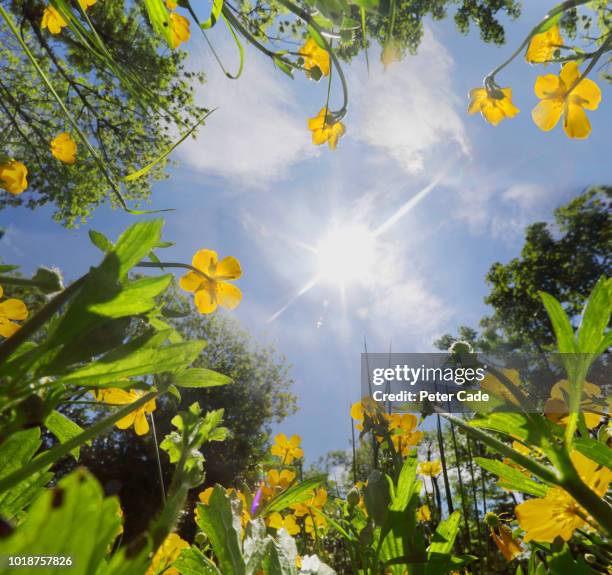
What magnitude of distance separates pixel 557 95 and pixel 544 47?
0.29 ft

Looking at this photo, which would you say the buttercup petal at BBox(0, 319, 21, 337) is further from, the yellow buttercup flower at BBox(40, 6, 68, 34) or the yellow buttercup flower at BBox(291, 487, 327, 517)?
the yellow buttercup flower at BBox(291, 487, 327, 517)

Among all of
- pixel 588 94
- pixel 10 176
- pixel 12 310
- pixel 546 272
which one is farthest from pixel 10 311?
pixel 546 272

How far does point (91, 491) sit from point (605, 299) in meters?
0.38

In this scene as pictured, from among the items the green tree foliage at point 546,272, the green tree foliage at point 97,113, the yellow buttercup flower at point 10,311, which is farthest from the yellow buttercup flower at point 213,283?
the green tree foliage at point 546,272

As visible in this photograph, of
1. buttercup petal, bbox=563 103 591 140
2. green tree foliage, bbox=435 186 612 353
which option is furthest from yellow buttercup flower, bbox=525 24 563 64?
green tree foliage, bbox=435 186 612 353

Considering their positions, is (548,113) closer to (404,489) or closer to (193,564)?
(404,489)

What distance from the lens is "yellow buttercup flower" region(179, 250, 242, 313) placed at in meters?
0.68

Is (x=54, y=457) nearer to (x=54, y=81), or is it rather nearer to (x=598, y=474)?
(x=598, y=474)

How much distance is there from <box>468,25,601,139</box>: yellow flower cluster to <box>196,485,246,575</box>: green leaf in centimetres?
82

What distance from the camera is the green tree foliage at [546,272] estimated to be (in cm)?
1162

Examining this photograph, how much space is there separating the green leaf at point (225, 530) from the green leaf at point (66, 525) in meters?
0.25

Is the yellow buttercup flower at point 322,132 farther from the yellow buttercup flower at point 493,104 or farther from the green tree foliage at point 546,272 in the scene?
the green tree foliage at point 546,272

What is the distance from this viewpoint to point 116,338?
0.86 ft

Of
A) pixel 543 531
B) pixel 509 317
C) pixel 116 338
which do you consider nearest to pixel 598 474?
pixel 543 531
